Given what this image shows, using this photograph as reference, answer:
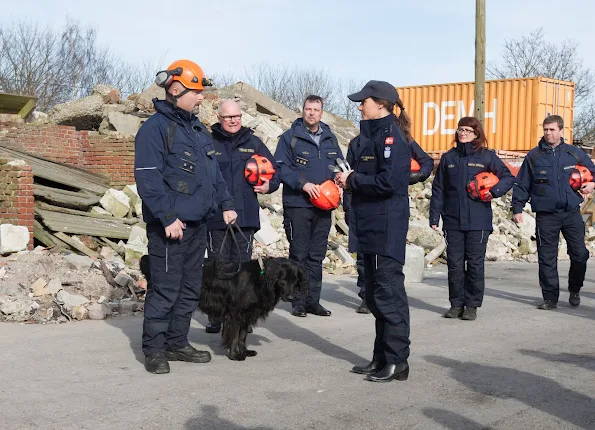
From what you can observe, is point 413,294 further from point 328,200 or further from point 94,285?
point 94,285

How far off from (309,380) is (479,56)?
16360mm

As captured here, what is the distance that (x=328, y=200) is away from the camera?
334 inches

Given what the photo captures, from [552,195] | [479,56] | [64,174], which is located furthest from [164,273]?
[479,56]

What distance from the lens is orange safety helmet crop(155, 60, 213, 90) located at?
5.97 meters

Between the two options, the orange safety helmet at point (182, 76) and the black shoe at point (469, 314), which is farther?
the black shoe at point (469, 314)

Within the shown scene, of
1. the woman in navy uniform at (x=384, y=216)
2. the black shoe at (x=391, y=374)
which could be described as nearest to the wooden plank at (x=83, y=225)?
the woman in navy uniform at (x=384, y=216)

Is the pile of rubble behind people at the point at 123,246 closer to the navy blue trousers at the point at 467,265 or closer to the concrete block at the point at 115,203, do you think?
the concrete block at the point at 115,203

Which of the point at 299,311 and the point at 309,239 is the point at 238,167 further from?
the point at 299,311

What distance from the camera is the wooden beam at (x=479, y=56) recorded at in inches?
802

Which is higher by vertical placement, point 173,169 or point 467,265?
point 173,169

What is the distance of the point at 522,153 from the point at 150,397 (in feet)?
77.1

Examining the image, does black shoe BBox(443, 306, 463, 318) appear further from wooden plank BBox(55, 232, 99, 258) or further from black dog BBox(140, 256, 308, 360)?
wooden plank BBox(55, 232, 99, 258)

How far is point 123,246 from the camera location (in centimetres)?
1216

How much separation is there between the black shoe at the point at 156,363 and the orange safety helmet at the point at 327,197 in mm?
3005
